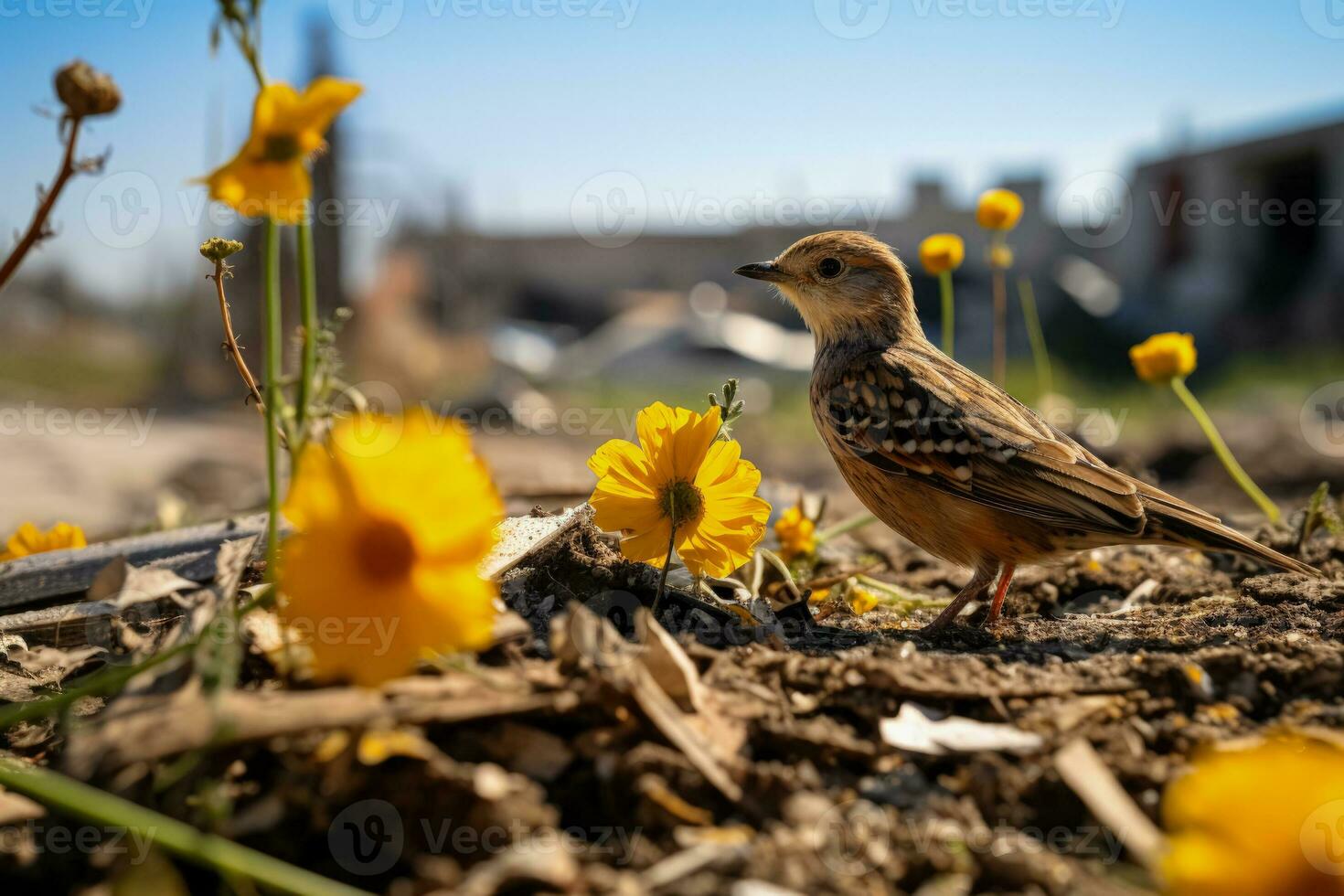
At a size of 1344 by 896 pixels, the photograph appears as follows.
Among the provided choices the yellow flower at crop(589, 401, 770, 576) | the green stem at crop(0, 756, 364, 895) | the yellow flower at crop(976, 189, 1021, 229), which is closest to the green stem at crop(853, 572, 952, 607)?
the yellow flower at crop(589, 401, 770, 576)

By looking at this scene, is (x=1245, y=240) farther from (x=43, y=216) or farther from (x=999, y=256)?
(x=43, y=216)

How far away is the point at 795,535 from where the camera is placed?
11.9 feet

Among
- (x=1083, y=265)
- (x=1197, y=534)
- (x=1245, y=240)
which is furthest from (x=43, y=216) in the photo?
(x=1083, y=265)

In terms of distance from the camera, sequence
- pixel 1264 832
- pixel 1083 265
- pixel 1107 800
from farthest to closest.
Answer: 1. pixel 1083 265
2. pixel 1107 800
3. pixel 1264 832

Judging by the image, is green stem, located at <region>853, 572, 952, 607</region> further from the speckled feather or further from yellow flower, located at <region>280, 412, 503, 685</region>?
yellow flower, located at <region>280, 412, 503, 685</region>

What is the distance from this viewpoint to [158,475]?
27.5 ft

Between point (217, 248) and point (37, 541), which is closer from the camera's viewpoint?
point (217, 248)

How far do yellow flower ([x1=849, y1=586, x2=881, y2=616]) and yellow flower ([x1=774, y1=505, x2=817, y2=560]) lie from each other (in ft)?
0.97

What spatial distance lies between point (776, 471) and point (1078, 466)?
4807 millimetres

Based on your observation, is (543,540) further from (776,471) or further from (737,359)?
(737,359)

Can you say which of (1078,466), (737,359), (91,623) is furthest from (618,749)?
(737,359)

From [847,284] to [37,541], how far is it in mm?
3108

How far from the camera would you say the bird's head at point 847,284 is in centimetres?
435

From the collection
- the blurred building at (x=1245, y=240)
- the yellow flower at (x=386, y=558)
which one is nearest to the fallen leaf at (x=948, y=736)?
the yellow flower at (x=386, y=558)
